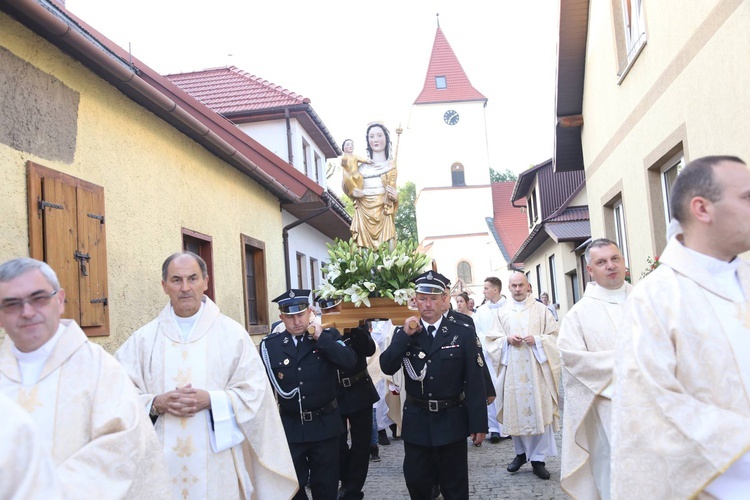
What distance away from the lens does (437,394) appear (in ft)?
18.6

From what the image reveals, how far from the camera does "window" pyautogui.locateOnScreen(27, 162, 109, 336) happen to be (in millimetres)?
5996

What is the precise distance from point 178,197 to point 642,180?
573 centimetres

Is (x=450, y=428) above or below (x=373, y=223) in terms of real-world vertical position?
below

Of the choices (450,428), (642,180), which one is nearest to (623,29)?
(642,180)

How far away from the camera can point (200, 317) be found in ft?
15.4

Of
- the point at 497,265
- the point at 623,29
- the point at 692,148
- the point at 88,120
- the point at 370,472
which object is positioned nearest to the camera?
the point at 88,120

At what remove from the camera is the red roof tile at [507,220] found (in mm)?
48028

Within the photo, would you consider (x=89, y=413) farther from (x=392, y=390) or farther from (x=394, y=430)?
(x=394, y=430)

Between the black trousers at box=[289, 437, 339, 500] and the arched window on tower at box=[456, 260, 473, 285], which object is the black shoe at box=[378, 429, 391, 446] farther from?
the arched window on tower at box=[456, 260, 473, 285]

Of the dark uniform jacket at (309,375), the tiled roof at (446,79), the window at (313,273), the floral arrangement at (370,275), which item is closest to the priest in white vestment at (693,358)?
the dark uniform jacket at (309,375)

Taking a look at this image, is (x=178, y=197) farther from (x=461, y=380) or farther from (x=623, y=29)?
(x=623, y=29)

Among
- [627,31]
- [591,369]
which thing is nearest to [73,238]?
[591,369]

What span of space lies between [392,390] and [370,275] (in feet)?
7.50

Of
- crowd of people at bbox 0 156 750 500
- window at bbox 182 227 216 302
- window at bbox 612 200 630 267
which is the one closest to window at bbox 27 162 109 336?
crowd of people at bbox 0 156 750 500
